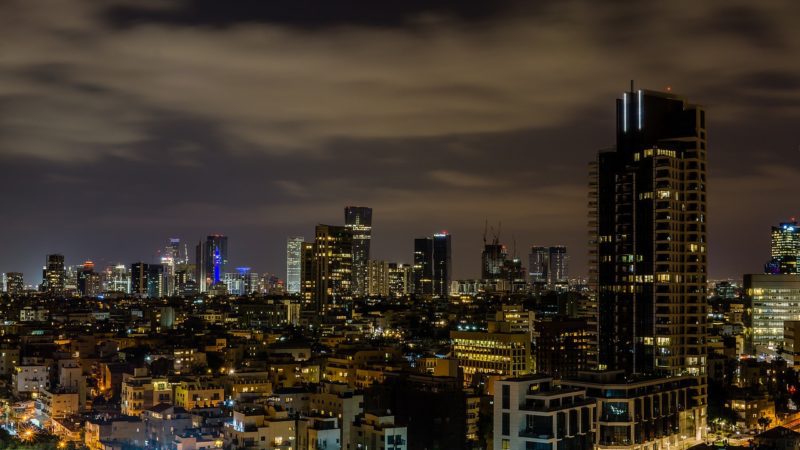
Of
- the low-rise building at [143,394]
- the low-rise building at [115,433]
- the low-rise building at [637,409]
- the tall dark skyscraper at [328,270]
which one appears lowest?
the low-rise building at [115,433]

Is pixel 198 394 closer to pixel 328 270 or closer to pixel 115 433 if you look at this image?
pixel 115 433

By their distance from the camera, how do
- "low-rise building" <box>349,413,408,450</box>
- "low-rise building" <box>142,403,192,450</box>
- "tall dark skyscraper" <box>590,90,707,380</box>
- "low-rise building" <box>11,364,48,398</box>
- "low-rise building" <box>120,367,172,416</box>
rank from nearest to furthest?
"low-rise building" <box>349,413,408,450</box> < "low-rise building" <box>142,403,192,450</box> < "tall dark skyscraper" <box>590,90,707,380</box> < "low-rise building" <box>120,367,172,416</box> < "low-rise building" <box>11,364,48,398</box>

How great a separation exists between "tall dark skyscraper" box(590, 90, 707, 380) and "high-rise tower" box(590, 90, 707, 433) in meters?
0.05

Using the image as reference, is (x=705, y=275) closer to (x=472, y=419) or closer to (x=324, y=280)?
(x=472, y=419)

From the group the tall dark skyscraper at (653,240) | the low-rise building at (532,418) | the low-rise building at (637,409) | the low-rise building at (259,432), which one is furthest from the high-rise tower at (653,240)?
the low-rise building at (259,432)

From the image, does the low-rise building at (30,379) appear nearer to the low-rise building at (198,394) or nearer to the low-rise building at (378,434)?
the low-rise building at (198,394)

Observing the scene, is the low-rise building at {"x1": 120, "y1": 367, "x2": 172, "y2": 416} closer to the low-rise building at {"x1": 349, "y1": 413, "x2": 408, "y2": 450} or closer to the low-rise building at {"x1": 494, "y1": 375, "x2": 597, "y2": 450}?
the low-rise building at {"x1": 349, "y1": 413, "x2": 408, "y2": 450}

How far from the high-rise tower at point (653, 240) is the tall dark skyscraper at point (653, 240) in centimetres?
5

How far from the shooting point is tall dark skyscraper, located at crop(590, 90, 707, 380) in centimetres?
4922

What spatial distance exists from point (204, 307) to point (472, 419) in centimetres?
10095

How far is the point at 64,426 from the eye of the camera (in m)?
50.8

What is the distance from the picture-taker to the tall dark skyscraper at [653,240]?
49.2m

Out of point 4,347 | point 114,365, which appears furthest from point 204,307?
point 114,365

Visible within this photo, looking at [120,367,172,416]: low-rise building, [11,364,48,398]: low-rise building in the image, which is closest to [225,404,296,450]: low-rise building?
[120,367,172,416]: low-rise building
